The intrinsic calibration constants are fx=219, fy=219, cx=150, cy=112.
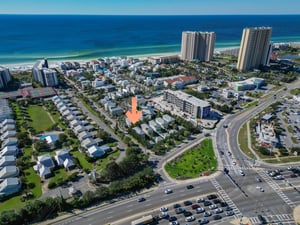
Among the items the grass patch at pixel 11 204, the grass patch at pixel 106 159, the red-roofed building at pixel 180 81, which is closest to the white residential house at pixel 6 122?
the grass patch at pixel 11 204

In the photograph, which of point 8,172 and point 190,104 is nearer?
point 8,172

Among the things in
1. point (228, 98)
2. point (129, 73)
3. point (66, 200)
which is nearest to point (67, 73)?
point (129, 73)

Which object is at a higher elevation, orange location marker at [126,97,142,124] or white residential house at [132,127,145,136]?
white residential house at [132,127,145,136]

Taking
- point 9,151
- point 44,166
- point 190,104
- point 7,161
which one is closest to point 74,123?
point 9,151

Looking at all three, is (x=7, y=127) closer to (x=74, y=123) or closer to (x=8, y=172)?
(x=74, y=123)

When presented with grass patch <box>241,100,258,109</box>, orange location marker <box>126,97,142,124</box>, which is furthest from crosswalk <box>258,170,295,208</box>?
grass patch <box>241,100,258,109</box>

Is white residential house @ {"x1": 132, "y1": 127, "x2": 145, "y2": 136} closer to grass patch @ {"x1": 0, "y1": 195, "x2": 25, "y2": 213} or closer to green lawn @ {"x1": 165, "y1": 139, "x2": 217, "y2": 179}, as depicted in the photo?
green lawn @ {"x1": 165, "y1": 139, "x2": 217, "y2": 179}
